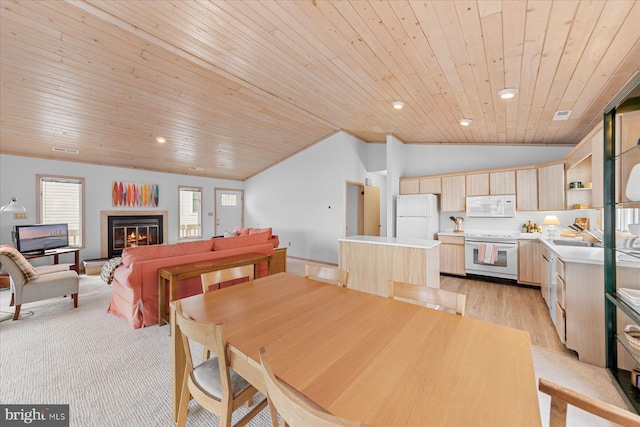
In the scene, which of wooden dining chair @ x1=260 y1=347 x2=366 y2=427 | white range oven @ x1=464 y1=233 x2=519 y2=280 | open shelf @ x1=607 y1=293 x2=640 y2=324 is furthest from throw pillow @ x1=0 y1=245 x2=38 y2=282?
white range oven @ x1=464 y1=233 x2=519 y2=280

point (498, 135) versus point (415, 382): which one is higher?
point (498, 135)

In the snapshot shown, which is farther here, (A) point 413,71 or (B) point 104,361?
(A) point 413,71

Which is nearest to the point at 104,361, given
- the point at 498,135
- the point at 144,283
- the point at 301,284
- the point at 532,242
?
the point at 144,283

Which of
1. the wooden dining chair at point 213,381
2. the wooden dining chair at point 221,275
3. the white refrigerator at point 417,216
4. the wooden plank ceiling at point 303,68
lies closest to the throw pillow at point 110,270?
the wooden plank ceiling at point 303,68

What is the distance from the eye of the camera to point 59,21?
2.58 meters

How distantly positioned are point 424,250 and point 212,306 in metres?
2.33

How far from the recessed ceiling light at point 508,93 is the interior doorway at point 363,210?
3.84 meters

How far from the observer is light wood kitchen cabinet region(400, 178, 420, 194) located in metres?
5.72

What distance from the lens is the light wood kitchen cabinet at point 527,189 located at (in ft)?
14.6

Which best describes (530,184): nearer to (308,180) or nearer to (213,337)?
(308,180)

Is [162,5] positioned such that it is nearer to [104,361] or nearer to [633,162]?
[104,361]

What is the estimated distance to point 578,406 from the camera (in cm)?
80

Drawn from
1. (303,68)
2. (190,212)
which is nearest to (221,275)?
(303,68)

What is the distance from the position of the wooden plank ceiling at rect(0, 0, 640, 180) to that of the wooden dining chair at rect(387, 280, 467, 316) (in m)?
1.87
